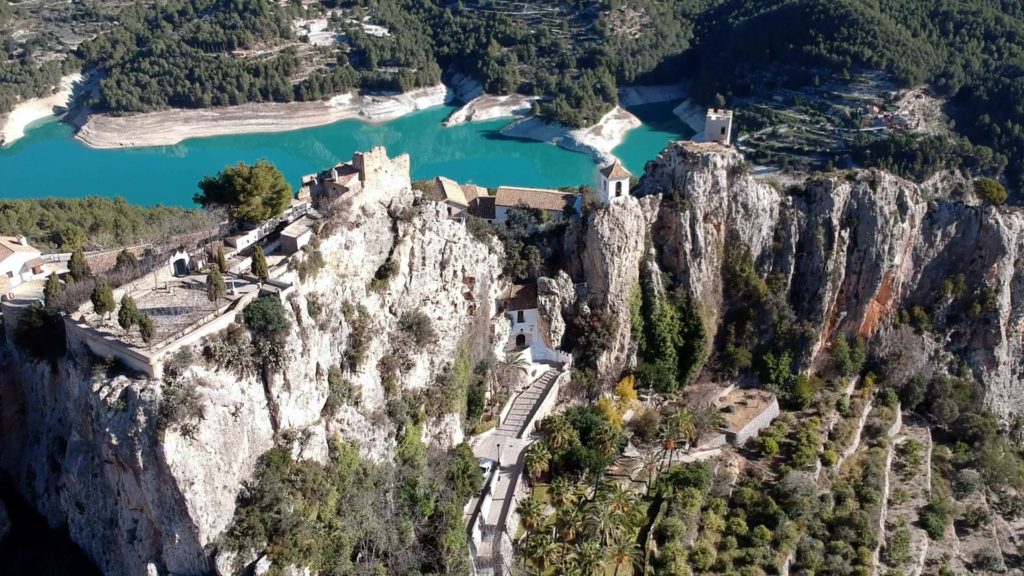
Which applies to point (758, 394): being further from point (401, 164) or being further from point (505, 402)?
point (401, 164)

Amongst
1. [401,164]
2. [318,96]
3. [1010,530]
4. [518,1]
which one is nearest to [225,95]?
[318,96]

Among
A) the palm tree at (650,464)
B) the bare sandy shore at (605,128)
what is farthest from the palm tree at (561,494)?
the bare sandy shore at (605,128)

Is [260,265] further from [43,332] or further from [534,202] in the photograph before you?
[534,202]

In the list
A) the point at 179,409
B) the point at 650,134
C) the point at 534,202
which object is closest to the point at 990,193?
the point at 534,202

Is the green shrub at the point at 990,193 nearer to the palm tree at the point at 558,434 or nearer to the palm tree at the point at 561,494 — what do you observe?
the palm tree at the point at 558,434

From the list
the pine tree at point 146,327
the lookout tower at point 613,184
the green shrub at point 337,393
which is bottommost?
the green shrub at point 337,393

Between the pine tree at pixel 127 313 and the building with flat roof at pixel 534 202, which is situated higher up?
the pine tree at pixel 127 313

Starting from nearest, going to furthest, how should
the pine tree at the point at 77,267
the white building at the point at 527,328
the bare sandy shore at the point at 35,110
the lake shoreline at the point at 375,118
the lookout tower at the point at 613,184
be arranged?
the pine tree at the point at 77,267, the white building at the point at 527,328, the lookout tower at the point at 613,184, the lake shoreline at the point at 375,118, the bare sandy shore at the point at 35,110
